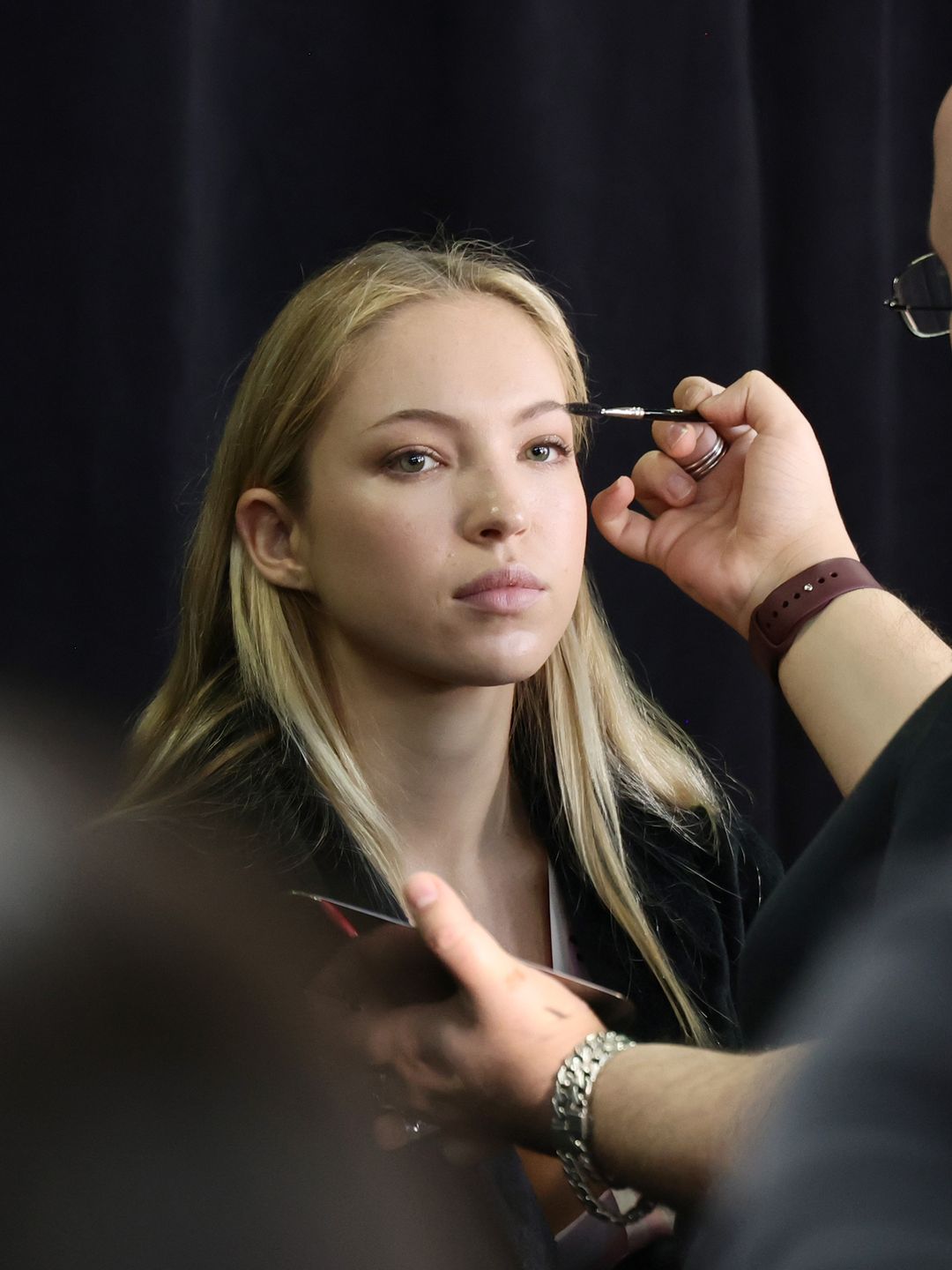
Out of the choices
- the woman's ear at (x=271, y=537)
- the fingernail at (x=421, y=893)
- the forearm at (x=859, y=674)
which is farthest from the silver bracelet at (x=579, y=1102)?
the woman's ear at (x=271, y=537)

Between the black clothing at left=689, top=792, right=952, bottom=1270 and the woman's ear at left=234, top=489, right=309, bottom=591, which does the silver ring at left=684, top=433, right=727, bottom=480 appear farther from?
the black clothing at left=689, top=792, right=952, bottom=1270

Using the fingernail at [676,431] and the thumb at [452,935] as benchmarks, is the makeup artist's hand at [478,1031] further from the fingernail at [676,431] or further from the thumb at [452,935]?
the fingernail at [676,431]

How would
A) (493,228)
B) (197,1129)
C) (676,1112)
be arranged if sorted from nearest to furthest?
(676,1112) → (197,1129) → (493,228)

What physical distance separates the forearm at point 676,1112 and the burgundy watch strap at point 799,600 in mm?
469

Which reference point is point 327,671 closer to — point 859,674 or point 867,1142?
point 859,674

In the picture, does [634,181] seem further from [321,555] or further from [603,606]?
[321,555]

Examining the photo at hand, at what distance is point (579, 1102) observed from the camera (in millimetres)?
698

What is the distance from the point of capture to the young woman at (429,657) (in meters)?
1.10

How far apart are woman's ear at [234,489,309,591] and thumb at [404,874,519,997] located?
0.54 meters

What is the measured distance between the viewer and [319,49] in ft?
4.95

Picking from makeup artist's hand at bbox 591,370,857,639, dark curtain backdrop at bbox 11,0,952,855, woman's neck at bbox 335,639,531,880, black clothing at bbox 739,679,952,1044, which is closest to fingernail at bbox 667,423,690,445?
makeup artist's hand at bbox 591,370,857,639

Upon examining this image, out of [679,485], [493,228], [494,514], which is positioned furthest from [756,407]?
[493,228]

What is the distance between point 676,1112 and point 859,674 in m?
0.48

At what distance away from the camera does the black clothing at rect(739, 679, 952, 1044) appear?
580 millimetres
